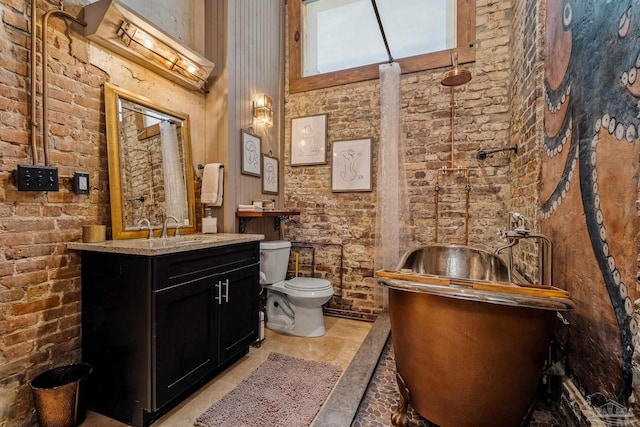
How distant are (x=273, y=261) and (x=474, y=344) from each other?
6.28ft

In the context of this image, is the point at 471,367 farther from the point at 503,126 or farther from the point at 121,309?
the point at 503,126

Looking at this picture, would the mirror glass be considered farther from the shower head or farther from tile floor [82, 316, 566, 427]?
the shower head

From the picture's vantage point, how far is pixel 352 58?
3.29 m

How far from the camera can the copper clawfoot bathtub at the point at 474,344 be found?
1134 millimetres

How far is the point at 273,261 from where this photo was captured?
9.06 ft

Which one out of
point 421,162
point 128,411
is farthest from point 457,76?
point 128,411

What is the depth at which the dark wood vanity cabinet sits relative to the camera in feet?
4.87

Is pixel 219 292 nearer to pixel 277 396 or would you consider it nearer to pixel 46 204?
pixel 277 396

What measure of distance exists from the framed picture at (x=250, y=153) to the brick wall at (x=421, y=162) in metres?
0.57

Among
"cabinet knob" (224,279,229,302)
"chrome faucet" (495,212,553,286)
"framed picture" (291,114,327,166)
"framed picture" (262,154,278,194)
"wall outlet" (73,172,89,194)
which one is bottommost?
"cabinet knob" (224,279,229,302)

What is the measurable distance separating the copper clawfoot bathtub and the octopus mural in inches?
7.7

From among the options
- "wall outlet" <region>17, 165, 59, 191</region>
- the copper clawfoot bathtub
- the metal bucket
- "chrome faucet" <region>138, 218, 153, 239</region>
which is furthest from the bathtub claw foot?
"wall outlet" <region>17, 165, 59, 191</region>

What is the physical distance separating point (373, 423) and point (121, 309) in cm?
147

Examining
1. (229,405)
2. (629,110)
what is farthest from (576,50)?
(229,405)
